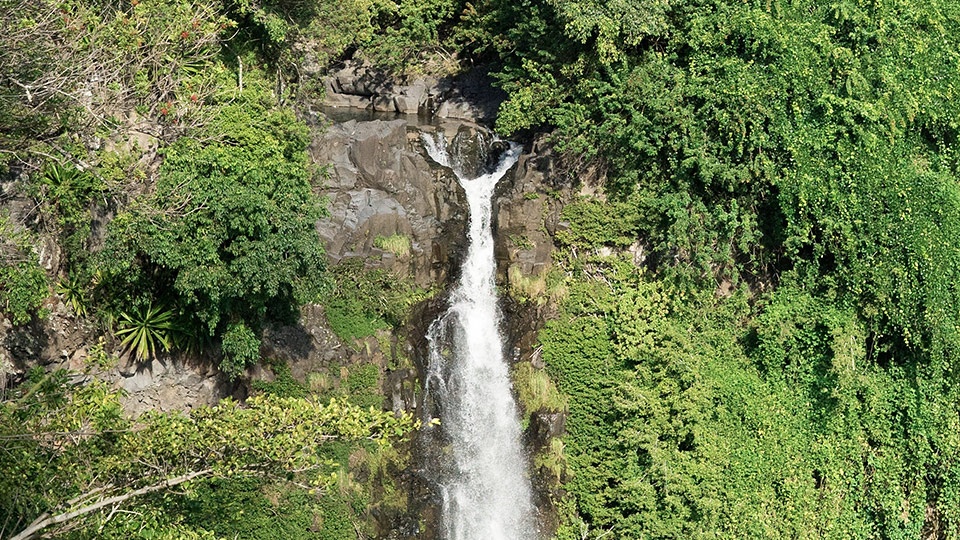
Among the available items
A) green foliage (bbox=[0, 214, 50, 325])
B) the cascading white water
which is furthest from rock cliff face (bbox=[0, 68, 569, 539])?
green foliage (bbox=[0, 214, 50, 325])

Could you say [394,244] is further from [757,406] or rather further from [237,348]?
[757,406]

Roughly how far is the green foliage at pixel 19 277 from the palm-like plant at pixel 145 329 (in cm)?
205

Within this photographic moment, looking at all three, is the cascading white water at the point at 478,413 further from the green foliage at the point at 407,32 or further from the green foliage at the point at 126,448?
the green foliage at the point at 126,448

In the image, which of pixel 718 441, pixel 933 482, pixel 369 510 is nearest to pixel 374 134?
pixel 369 510

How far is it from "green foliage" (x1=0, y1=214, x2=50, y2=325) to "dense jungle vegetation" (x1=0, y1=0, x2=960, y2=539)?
6.54 ft

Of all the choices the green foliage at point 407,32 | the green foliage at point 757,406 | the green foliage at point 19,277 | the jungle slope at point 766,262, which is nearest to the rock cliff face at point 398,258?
the jungle slope at point 766,262

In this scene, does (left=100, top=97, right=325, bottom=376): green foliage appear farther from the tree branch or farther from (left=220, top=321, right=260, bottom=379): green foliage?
the tree branch

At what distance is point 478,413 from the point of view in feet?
64.8

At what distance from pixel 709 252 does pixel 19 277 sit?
12.4 m

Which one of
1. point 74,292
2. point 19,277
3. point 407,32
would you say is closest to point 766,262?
point 407,32

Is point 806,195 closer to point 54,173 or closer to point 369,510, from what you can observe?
point 369,510

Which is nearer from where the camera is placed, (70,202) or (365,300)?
(70,202)

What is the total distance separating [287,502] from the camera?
18.3m

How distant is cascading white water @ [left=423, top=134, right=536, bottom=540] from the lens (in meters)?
19.1
